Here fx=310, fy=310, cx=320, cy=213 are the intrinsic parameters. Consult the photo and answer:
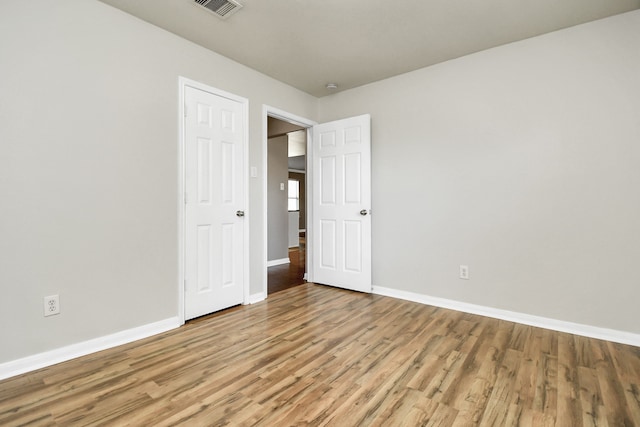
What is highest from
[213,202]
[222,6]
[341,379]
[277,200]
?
[222,6]

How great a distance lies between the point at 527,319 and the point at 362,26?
113 inches

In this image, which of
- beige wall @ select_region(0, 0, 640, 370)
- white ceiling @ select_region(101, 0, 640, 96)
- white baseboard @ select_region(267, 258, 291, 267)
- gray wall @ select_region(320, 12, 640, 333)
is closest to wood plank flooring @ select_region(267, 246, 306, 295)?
white baseboard @ select_region(267, 258, 291, 267)

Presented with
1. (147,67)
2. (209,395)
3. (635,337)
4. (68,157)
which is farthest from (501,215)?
(68,157)

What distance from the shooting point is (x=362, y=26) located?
8.33 feet

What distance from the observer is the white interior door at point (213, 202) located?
2768mm

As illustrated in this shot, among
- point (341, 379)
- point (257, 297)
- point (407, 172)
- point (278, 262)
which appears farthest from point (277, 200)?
point (341, 379)

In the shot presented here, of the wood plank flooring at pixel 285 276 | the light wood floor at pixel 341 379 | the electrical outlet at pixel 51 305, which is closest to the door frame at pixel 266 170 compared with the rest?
the wood plank flooring at pixel 285 276

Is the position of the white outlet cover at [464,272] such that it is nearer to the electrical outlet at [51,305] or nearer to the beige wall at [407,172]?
the beige wall at [407,172]

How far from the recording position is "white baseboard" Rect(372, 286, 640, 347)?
7.77 ft

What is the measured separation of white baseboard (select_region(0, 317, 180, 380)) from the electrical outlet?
0.25 metres

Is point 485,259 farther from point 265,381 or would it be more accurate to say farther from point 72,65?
point 72,65

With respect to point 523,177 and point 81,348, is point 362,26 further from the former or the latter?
point 81,348

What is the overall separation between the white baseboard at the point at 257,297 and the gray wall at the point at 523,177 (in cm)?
136

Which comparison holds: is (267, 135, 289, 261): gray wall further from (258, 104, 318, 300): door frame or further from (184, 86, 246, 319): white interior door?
(184, 86, 246, 319): white interior door
